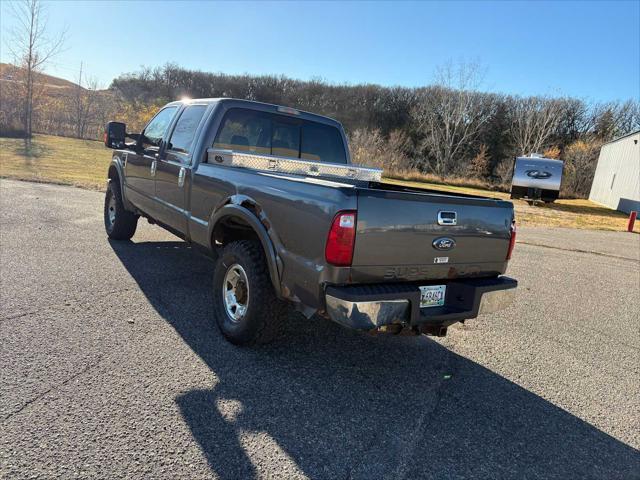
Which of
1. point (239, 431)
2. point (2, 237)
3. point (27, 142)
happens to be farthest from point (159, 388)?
point (27, 142)

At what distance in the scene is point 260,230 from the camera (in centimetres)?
340

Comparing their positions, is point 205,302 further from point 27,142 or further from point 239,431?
point 27,142

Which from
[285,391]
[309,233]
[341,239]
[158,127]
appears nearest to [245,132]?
[158,127]

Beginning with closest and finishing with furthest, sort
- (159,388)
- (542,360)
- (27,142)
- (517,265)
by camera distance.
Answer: (159,388) < (542,360) < (517,265) < (27,142)

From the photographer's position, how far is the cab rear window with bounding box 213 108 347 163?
15.0ft

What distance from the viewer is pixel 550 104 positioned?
43188mm

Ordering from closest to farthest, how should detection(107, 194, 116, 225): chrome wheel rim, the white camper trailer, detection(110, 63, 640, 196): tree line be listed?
detection(107, 194, 116, 225): chrome wheel rim < the white camper trailer < detection(110, 63, 640, 196): tree line

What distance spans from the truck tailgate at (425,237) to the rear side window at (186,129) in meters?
2.54

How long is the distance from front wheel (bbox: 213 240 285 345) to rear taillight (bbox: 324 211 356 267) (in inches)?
32.1

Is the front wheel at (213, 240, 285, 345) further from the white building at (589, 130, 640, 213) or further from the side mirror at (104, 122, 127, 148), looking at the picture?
the white building at (589, 130, 640, 213)

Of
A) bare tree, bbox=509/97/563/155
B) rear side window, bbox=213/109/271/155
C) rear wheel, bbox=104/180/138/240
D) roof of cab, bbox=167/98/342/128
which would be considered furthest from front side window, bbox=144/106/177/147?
bare tree, bbox=509/97/563/155

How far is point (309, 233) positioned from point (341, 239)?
0.26 metres

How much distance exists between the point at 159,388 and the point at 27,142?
28557 millimetres

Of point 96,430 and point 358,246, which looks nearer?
point 96,430
